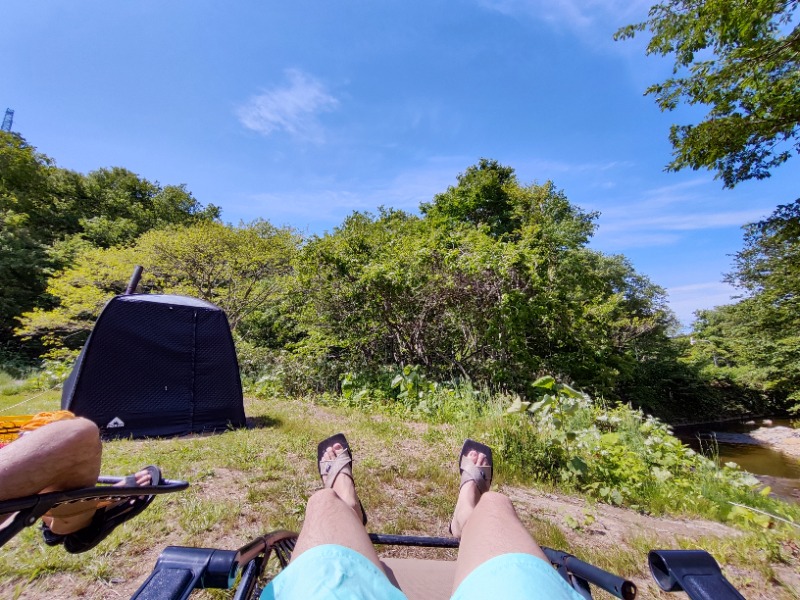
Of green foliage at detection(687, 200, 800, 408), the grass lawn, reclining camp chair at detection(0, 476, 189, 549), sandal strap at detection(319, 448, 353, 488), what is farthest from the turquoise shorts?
green foliage at detection(687, 200, 800, 408)

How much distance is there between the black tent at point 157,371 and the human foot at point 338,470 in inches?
102

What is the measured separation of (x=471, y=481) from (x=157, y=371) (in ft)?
11.4

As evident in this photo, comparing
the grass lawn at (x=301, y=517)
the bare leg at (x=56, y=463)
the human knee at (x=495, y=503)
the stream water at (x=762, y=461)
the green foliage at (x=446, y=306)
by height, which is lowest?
the stream water at (x=762, y=461)

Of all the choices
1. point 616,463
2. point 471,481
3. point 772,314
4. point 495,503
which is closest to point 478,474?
point 471,481

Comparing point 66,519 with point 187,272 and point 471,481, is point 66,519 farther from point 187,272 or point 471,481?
point 187,272

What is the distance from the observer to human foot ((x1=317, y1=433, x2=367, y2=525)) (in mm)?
1644

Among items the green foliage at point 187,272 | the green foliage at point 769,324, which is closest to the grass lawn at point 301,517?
the green foliage at point 187,272

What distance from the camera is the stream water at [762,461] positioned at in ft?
23.5

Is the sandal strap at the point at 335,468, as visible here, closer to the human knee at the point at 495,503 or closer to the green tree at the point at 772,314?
the human knee at the point at 495,503

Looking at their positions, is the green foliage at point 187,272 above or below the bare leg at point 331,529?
above

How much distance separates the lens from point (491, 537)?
106 centimetres

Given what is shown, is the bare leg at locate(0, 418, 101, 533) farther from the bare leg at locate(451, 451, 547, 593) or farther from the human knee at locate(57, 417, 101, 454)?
the bare leg at locate(451, 451, 547, 593)

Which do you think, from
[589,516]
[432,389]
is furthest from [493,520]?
[432,389]

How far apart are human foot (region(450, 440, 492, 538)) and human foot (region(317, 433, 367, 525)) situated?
43 centimetres
